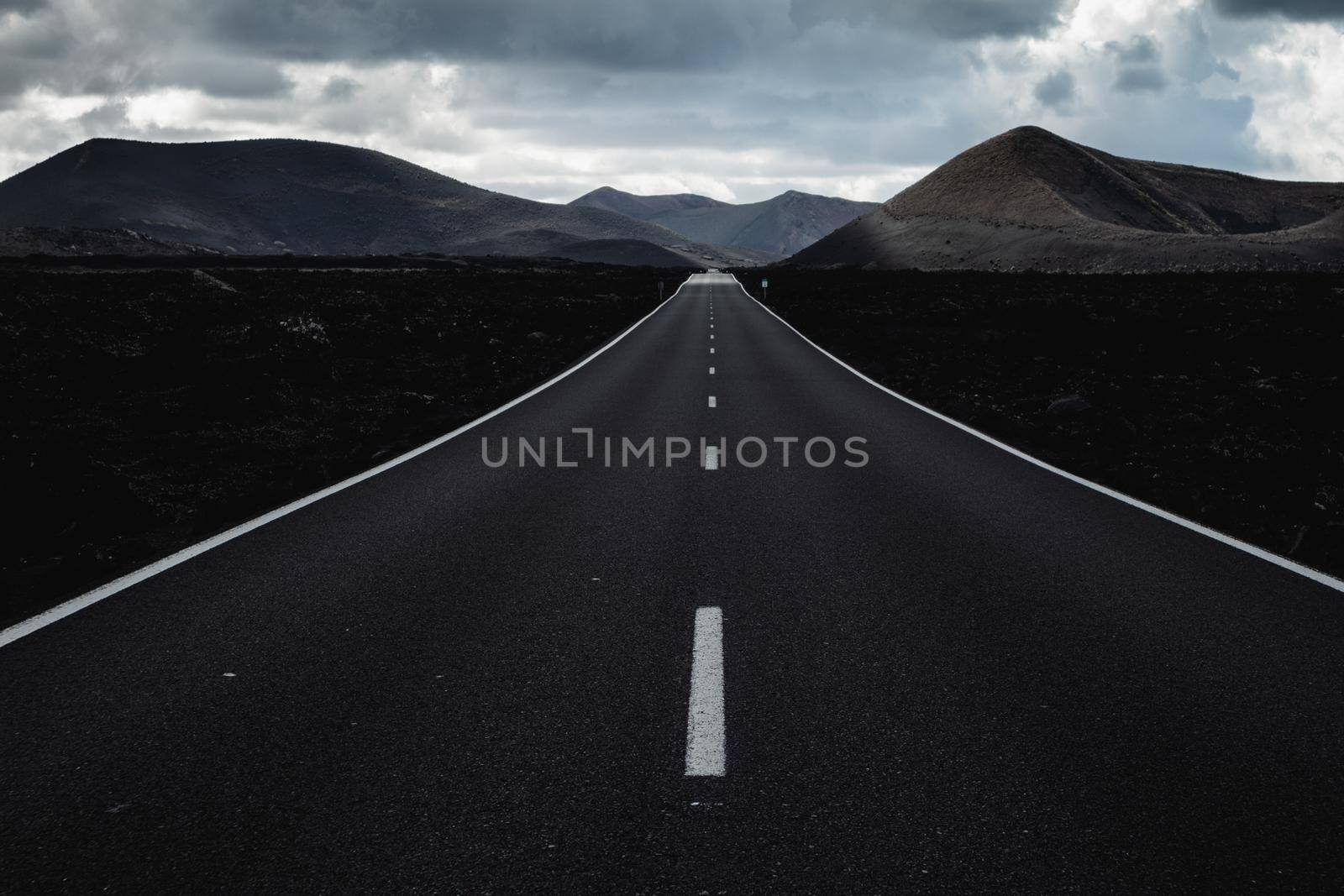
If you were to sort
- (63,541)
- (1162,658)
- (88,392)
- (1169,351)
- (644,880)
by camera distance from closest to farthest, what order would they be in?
(644,880)
(1162,658)
(63,541)
(88,392)
(1169,351)

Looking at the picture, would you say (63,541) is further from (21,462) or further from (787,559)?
(787,559)

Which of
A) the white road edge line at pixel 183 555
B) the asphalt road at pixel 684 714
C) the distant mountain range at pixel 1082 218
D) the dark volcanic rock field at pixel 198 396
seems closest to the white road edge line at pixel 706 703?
the asphalt road at pixel 684 714

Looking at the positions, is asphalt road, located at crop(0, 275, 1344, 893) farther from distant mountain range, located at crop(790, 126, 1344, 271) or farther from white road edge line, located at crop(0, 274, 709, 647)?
distant mountain range, located at crop(790, 126, 1344, 271)

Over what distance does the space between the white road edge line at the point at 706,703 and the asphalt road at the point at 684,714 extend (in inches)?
1.0

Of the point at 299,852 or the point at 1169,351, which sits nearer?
the point at 299,852

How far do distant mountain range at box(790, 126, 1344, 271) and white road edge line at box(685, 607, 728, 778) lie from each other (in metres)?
86.7

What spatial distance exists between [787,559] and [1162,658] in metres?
2.66

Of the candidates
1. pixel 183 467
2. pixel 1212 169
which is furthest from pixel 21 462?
pixel 1212 169

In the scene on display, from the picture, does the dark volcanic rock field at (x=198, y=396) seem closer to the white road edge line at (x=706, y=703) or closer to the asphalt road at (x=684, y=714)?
the asphalt road at (x=684, y=714)

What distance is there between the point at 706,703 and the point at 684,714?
0.16m

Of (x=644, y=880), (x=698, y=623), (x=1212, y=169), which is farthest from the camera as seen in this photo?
(x=1212, y=169)

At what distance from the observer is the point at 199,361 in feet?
61.3

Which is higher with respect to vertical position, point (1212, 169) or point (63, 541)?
point (1212, 169)

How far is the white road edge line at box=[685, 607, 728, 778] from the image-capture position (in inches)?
153
